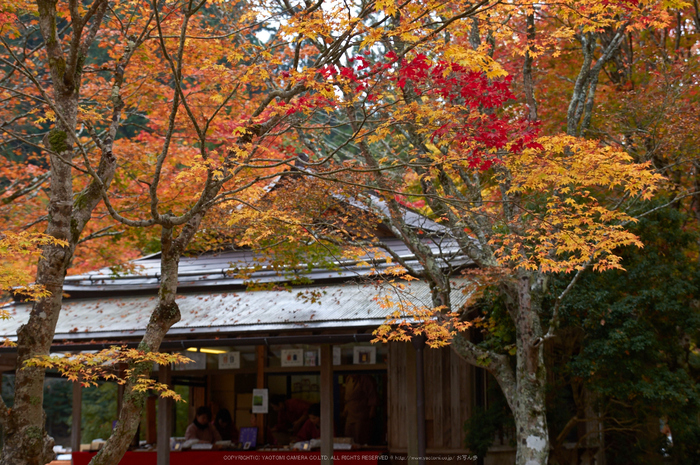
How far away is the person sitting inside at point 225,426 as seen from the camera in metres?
12.4

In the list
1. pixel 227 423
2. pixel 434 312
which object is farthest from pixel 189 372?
pixel 434 312

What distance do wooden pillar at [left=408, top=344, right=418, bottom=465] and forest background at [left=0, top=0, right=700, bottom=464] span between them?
0.88 metres

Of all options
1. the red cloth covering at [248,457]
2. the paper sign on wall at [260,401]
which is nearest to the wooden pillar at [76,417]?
the red cloth covering at [248,457]

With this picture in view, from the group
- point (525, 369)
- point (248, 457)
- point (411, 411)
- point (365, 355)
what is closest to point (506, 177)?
point (525, 369)

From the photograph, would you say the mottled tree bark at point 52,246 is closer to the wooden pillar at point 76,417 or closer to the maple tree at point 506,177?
the maple tree at point 506,177

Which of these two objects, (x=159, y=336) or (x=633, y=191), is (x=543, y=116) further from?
(x=159, y=336)

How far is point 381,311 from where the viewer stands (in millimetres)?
9148

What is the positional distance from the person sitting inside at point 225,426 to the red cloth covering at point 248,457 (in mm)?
1087

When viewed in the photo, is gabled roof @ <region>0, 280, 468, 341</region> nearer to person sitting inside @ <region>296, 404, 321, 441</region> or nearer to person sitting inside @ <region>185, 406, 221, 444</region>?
person sitting inside @ <region>185, 406, 221, 444</region>

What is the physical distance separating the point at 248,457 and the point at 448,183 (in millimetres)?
6045

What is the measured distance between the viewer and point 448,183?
28.2 feet

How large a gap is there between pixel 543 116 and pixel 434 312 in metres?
6.60

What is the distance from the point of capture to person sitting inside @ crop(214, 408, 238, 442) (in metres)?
12.4

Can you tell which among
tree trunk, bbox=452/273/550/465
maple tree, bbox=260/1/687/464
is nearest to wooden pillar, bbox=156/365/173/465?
maple tree, bbox=260/1/687/464
